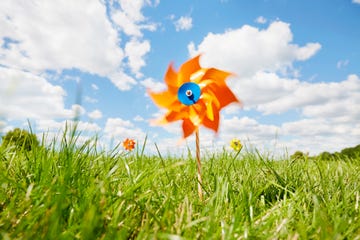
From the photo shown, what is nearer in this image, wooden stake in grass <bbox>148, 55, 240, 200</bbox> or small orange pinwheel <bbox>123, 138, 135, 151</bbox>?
wooden stake in grass <bbox>148, 55, 240, 200</bbox>

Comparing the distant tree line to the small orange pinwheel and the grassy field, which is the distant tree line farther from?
Answer: the small orange pinwheel

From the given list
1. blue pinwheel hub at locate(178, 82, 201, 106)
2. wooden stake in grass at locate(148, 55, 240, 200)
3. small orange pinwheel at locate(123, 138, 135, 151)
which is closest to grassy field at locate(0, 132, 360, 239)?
wooden stake in grass at locate(148, 55, 240, 200)

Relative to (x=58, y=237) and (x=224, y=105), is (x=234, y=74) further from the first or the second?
(x=58, y=237)

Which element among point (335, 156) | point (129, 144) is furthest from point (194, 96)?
point (335, 156)

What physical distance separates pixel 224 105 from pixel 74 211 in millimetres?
1558

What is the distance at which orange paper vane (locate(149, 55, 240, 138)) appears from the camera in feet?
10.7

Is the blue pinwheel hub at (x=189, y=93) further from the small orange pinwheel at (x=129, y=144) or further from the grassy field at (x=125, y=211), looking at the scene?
the small orange pinwheel at (x=129, y=144)

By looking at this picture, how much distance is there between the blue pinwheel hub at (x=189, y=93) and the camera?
330 centimetres

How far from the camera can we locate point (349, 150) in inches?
816

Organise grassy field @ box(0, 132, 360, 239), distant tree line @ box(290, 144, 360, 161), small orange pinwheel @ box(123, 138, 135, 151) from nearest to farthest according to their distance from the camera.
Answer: grassy field @ box(0, 132, 360, 239) < distant tree line @ box(290, 144, 360, 161) < small orange pinwheel @ box(123, 138, 135, 151)

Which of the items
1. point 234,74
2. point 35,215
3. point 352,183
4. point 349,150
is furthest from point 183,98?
point 349,150

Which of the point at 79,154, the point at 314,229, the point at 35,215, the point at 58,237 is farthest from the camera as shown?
the point at 79,154

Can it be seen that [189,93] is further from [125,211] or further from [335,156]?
[335,156]

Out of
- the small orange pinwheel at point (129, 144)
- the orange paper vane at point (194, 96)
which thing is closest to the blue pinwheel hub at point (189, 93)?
the orange paper vane at point (194, 96)
